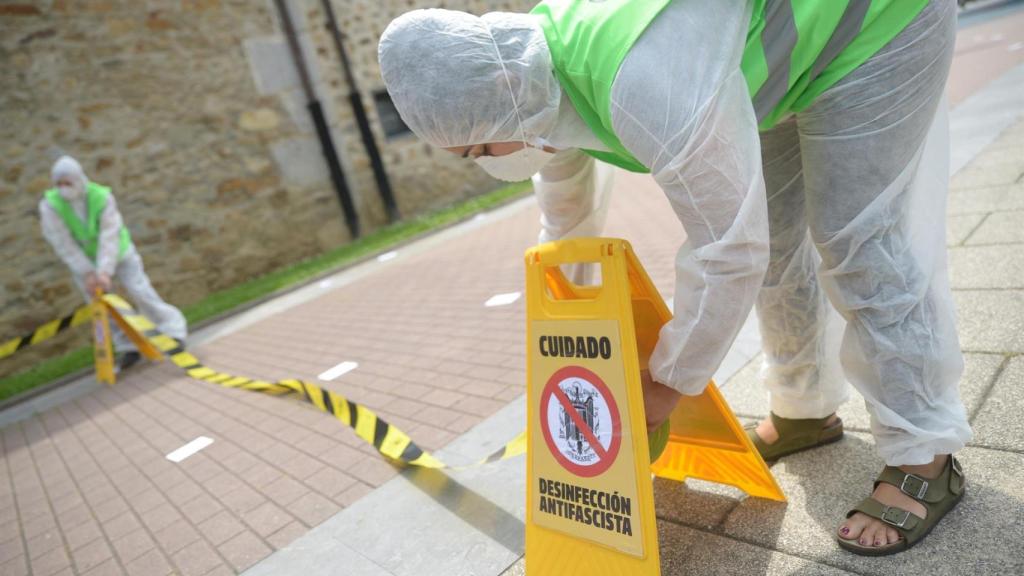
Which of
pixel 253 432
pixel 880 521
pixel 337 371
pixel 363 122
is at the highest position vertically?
pixel 363 122

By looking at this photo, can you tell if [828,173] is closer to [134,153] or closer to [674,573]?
[674,573]

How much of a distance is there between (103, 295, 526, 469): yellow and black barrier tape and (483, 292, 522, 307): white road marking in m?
1.41

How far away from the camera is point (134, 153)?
8344 mm

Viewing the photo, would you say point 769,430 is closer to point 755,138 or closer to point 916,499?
point 916,499

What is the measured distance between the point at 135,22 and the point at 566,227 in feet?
28.2

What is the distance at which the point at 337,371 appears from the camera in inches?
177

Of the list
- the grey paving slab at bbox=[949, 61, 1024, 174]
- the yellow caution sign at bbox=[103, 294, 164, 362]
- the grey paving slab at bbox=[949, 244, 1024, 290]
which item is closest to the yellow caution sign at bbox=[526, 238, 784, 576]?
the grey paving slab at bbox=[949, 244, 1024, 290]

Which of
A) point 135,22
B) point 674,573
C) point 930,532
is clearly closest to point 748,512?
point 674,573

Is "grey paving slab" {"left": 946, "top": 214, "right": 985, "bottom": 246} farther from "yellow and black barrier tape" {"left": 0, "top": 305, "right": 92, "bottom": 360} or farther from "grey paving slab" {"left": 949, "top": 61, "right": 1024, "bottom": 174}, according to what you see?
"yellow and black barrier tape" {"left": 0, "top": 305, "right": 92, "bottom": 360}

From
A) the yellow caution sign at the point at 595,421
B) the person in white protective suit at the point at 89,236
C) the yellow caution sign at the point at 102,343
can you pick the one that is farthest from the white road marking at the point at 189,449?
the person in white protective suit at the point at 89,236

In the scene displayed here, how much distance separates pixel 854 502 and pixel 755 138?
44.1 inches

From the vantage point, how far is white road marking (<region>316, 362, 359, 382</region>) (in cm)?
439

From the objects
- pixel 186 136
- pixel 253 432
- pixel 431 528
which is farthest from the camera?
pixel 186 136

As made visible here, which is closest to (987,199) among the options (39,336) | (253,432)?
(253,432)
